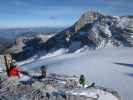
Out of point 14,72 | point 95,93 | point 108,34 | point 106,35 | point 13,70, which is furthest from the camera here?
point 108,34

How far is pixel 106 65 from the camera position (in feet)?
191

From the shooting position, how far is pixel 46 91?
78.8 ft

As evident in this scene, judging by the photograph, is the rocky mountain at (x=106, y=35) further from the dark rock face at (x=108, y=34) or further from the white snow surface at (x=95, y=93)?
the white snow surface at (x=95, y=93)

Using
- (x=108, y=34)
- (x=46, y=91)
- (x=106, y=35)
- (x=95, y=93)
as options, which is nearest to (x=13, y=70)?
(x=46, y=91)

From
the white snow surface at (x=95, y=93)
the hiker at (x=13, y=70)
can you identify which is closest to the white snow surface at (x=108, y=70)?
the white snow surface at (x=95, y=93)

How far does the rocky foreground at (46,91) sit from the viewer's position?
74.5ft

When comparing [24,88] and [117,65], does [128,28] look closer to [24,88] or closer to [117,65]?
[117,65]

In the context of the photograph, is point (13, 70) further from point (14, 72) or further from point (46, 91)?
point (46, 91)

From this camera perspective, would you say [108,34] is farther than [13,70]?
Yes

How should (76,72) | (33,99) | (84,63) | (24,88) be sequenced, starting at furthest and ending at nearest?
(84,63) < (76,72) < (24,88) < (33,99)

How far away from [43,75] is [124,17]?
90627 mm

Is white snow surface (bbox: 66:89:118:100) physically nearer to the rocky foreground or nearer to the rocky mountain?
the rocky foreground

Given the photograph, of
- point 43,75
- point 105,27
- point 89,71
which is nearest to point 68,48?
point 105,27

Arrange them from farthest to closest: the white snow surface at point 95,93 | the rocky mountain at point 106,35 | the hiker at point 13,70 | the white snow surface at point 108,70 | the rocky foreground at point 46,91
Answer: the rocky mountain at point 106,35, the white snow surface at point 108,70, the hiker at point 13,70, the white snow surface at point 95,93, the rocky foreground at point 46,91
